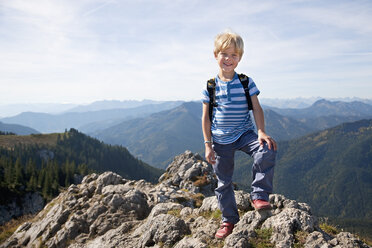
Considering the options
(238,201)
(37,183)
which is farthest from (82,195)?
(37,183)

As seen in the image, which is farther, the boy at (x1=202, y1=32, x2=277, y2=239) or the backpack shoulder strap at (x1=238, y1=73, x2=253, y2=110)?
the backpack shoulder strap at (x1=238, y1=73, x2=253, y2=110)

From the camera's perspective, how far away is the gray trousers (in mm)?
6279

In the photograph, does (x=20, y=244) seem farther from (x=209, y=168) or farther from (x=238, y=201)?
(x=209, y=168)

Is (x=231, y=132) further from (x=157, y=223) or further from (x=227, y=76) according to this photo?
(x=157, y=223)

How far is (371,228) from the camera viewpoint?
191000mm

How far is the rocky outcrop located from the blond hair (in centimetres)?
568

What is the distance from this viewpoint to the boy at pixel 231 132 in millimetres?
6422

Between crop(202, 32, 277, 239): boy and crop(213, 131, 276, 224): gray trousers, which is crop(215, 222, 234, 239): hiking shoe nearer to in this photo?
crop(202, 32, 277, 239): boy

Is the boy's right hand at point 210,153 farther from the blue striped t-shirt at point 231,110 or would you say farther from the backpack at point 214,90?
the backpack at point 214,90

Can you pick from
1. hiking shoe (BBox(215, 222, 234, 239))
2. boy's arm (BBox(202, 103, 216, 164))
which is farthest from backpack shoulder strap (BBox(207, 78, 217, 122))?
hiking shoe (BBox(215, 222, 234, 239))

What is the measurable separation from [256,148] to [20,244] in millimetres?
21152

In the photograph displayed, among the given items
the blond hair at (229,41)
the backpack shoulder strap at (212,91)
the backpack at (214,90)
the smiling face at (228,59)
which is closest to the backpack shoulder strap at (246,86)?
the backpack at (214,90)

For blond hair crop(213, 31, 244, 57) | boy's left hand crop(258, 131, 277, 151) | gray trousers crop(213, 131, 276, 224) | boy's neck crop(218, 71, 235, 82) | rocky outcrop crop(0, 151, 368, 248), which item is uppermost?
blond hair crop(213, 31, 244, 57)

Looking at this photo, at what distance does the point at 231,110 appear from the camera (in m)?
7.04
